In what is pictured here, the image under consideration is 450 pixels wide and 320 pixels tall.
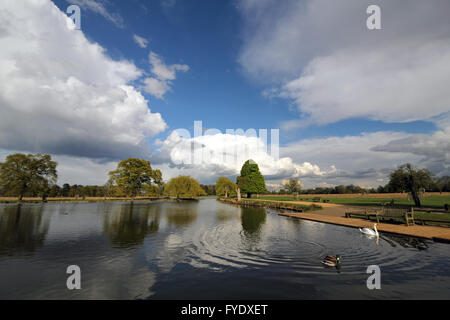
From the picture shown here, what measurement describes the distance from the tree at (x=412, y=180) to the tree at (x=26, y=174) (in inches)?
3316

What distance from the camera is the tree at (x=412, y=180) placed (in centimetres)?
3328

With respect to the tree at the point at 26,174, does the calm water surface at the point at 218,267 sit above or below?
below

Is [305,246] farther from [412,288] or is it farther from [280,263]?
[412,288]

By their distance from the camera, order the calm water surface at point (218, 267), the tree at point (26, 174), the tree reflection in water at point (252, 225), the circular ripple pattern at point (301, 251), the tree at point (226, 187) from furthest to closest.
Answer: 1. the tree at point (226, 187)
2. the tree at point (26, 174)
3. the tree reflection in water at point (252, 225)
4. the circular ripple pattern at point (301, 251)
5. the calm water surface at point (218, 267)

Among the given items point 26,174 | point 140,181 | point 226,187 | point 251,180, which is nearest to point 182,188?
point 140,181

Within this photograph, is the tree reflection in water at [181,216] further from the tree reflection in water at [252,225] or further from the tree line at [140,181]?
the tree line at [140,181]

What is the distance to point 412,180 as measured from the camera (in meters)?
33.6

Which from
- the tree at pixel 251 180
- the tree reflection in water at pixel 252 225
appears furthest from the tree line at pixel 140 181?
the tree reflection in water at pixel 252 225

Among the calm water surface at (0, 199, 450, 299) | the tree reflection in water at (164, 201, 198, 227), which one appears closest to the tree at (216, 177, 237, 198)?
the tree reflection in water at (164, 201, 198, 227)

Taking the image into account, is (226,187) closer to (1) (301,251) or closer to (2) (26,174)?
(2) (26,174)

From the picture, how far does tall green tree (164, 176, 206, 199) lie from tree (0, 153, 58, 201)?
3536cm

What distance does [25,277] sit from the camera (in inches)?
333

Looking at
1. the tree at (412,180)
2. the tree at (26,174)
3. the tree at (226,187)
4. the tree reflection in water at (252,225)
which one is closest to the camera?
the tree reflection in water at (252,225)

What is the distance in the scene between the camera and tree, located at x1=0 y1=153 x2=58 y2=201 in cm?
5000
